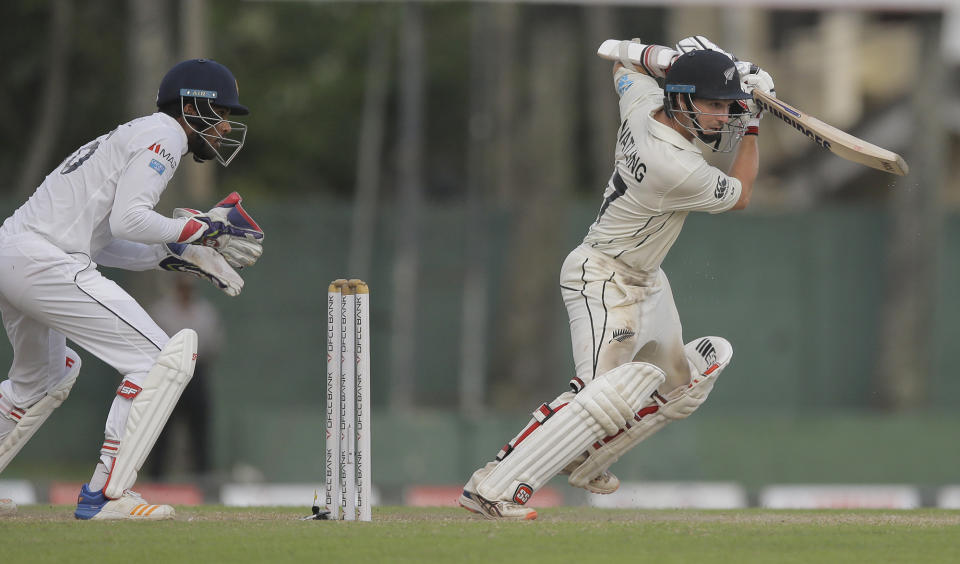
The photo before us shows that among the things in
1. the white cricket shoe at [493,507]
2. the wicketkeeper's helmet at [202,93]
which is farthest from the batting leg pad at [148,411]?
the white cricket shoe at [493,507]

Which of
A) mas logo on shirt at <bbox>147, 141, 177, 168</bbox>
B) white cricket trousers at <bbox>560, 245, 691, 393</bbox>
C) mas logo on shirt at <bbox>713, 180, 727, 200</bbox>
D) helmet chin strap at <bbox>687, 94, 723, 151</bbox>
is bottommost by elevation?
white cricket trousers at <bbox>560, 245, 691, 393</bbox>

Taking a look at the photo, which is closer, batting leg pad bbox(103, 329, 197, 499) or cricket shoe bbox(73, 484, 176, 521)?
batting leg pad bbox(103, 329, 197, 499)

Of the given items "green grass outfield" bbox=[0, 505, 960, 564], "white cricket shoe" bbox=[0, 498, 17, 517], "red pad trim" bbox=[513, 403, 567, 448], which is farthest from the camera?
"white cricket shoe" bbox=[0, 498, 17, 517]

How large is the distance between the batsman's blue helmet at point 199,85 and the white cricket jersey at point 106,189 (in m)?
0.15

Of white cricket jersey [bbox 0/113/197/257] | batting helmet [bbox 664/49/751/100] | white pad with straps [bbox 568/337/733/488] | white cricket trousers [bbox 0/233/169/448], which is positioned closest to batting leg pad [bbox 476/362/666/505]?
white pad with straps [bbox 568/337/733/488]

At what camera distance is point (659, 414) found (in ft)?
22.5

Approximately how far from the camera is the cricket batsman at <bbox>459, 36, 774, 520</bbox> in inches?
252

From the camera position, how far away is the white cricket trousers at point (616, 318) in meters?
6.54

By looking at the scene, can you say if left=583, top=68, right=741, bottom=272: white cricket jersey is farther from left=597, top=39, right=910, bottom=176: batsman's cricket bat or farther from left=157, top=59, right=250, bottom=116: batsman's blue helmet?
left=157, top=59, right=250, bottom=116: batsman's blue helmet

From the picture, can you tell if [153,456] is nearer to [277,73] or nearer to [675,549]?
[675,549]

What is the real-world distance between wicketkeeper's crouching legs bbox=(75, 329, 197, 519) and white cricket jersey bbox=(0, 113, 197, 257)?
19.7 inches

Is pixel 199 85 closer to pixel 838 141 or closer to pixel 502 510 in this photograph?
pixel 502 510

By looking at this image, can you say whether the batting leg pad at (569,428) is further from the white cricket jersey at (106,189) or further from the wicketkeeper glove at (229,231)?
the white cricket jersey at (106,189)

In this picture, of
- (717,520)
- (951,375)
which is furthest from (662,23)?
(717,520)
